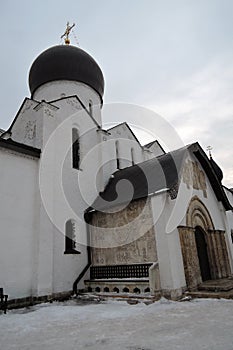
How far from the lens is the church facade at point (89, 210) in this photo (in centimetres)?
850

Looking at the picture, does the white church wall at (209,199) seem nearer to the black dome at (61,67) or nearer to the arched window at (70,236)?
the arched window at (70,236)

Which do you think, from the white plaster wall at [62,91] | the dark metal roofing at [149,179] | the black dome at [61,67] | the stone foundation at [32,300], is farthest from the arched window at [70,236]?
the black dome at [61,67]

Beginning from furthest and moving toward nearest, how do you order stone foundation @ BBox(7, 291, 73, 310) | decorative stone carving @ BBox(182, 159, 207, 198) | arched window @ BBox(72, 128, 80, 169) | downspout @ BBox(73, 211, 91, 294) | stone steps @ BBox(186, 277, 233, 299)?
arched window @ BBox(72, 128, 80, 169)
decorative stone carving @ BBox(182, 159, 207, 198)
downspout @ BBox(73, 211, 91, 294)
stone foundation @ BBox(7, 291, 73, 310)
stone steps @ BBox(186, 277, 233, 299)

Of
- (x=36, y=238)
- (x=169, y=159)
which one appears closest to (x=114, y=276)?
(x=36, y=238)

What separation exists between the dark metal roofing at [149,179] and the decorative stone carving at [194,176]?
0.56 m

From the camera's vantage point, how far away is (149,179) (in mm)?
10297

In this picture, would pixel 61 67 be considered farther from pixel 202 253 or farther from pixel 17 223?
pixel 202 253

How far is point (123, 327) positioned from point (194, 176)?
7.89m

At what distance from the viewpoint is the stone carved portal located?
9656 millimetres

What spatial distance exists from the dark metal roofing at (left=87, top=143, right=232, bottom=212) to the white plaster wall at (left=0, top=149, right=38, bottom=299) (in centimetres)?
302

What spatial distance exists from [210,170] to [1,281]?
1008 centimetres

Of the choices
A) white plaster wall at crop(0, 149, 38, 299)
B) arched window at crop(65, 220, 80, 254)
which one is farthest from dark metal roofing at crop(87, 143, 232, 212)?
white plaster wall at crop(0, 149, 38, 299)

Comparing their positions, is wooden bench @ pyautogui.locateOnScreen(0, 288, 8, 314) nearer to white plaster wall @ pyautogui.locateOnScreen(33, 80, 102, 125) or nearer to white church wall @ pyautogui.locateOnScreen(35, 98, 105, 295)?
white church wall @ pyautogui.locateOnScreen(35, 98, 105, 295)

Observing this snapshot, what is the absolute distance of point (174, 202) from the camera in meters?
8.98
